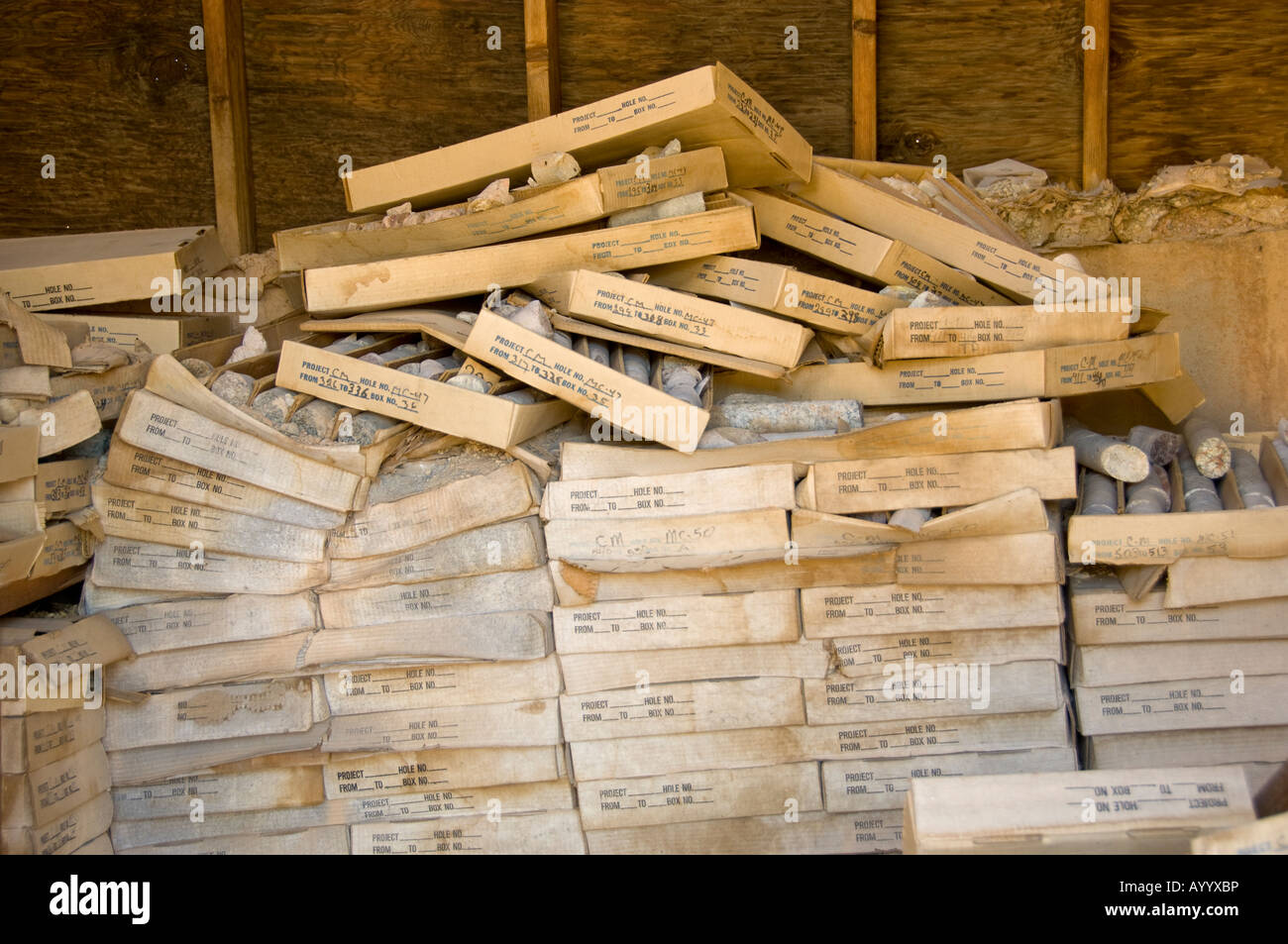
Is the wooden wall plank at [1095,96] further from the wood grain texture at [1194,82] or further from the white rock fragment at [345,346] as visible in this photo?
the white rock fragment at [345,346]

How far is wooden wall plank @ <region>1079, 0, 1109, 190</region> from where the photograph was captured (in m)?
4.42

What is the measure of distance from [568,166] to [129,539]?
5.94ft

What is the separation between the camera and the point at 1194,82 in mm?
4453

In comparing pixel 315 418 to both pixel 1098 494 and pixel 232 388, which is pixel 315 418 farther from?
pixel 1098 494

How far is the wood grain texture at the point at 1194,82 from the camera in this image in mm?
4422

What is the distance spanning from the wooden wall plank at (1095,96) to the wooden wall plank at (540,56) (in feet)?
7.21

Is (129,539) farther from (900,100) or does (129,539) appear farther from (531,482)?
(900,100)

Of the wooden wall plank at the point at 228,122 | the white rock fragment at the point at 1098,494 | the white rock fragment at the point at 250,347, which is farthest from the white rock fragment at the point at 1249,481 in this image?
the wooden wall plank at the point at 228,122

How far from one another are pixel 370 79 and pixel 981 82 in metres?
2.59

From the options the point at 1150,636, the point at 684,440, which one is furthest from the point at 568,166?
the point at 1150,636

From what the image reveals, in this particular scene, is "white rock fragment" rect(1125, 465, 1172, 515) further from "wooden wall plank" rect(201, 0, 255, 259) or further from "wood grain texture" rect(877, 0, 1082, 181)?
"wooden wall plank" rect(201, 0, 255, 259)

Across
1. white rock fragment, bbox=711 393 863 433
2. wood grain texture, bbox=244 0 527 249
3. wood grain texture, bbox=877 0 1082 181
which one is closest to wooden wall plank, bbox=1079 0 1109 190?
wood grain texture, bbox=877 0 1082 181

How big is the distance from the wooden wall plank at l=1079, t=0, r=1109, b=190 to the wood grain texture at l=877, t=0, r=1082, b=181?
58mm

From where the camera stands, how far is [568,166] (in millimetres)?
3564
